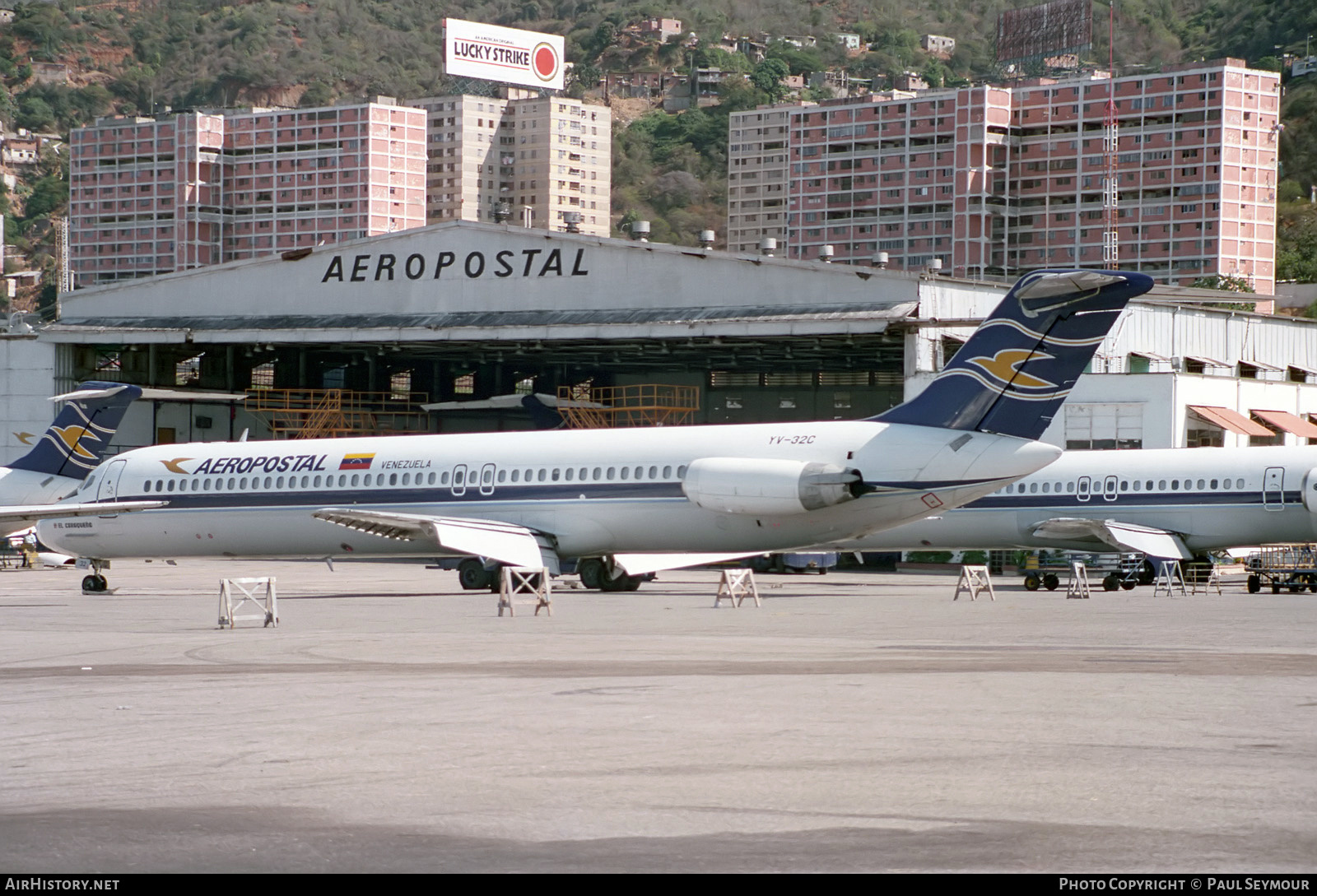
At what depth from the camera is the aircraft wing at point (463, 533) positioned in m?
31.8

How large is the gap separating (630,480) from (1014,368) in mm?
7809

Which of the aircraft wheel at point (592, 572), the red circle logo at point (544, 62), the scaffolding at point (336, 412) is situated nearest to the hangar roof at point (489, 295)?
the scaffolding at point (336, 412)

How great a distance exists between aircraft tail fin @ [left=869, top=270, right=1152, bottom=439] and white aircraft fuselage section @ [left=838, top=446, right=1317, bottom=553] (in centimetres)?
724

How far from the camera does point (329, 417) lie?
62750mm

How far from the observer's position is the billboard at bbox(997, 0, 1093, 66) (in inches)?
7055

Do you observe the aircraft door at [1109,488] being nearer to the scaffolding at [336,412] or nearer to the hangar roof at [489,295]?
the hangar roof at [489,295]

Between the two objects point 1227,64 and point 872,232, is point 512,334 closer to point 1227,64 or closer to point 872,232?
point 1227,64

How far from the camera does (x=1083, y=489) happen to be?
37.0m

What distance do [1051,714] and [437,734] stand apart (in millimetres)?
4352

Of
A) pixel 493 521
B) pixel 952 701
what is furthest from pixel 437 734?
pixel 493 521

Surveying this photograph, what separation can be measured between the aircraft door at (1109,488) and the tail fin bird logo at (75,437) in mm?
22769

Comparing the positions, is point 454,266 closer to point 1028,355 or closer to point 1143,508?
point 1143,508

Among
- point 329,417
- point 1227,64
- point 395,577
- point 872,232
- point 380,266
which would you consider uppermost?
point 1227,64

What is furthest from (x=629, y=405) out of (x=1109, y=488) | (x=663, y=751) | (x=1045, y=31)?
(x=1045, y=31)
